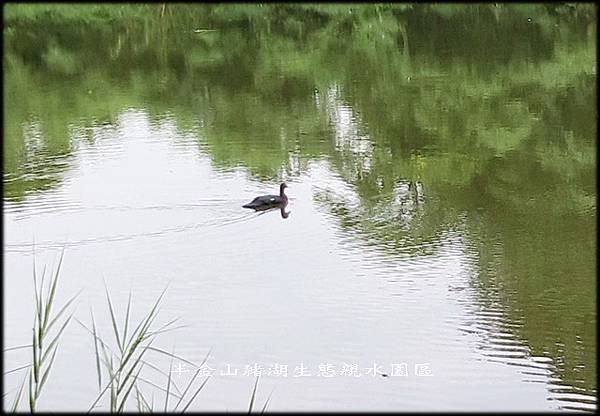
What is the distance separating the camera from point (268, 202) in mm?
7059

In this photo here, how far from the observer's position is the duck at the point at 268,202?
7.05m

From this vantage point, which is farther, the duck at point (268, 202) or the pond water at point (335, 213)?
the duck at point (268, 202)

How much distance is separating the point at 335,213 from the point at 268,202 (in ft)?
1.51

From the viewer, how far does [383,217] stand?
703 cm

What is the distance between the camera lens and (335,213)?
7.17 meters

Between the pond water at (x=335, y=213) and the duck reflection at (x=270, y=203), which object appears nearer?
the pond water at (x=335, y=213)

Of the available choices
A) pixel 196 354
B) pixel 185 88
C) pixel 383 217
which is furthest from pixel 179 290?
pixel 185 88

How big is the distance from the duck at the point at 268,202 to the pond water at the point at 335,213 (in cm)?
7

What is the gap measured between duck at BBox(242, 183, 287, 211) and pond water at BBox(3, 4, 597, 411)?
0.24ft

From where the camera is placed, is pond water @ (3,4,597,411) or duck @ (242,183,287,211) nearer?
pond water @ (3,4,597,411)

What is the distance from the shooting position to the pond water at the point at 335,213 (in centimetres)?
497

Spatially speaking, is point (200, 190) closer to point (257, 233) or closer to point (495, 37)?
point (257, 233)

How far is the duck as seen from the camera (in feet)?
23.1

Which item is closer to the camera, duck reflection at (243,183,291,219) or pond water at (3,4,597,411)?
pond water at (3,4,597,411)
